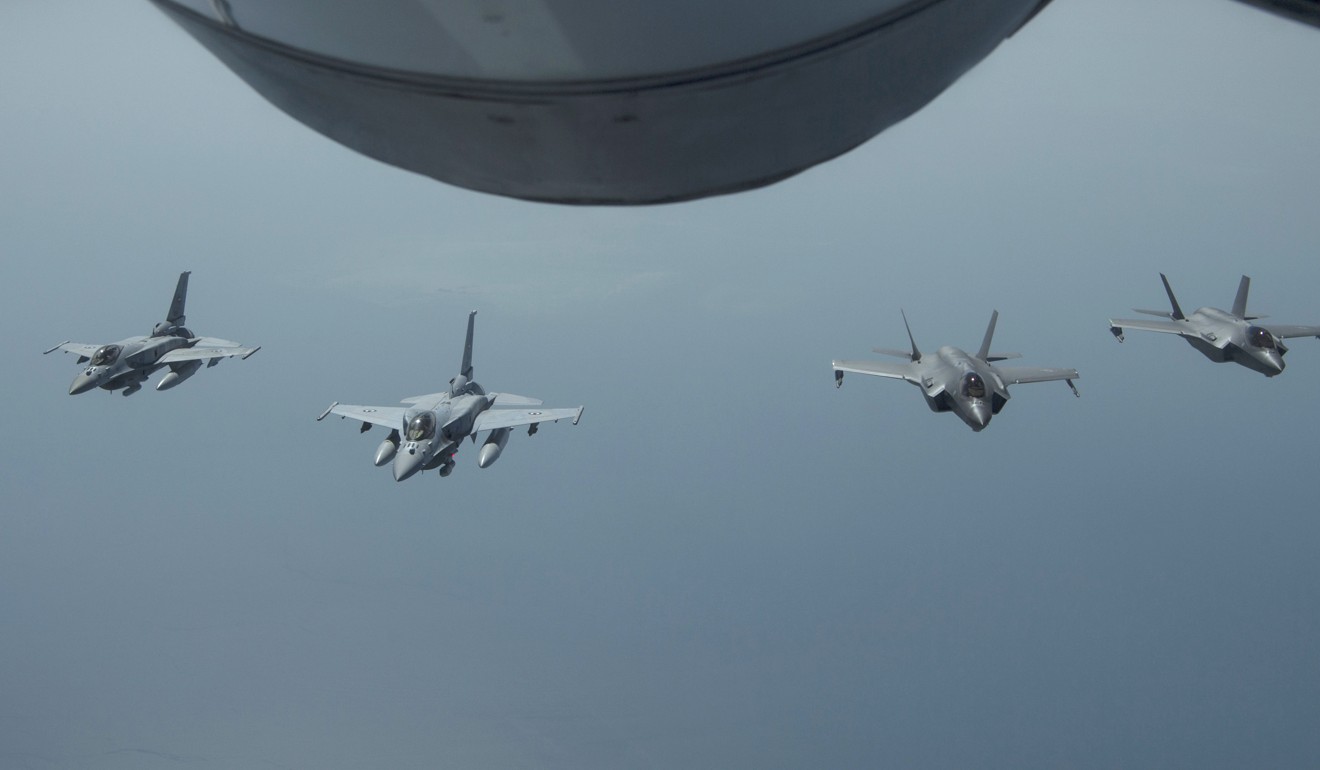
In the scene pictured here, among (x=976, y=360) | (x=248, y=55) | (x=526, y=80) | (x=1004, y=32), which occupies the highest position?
(x=976, y=360)

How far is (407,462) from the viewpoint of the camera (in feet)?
59.8

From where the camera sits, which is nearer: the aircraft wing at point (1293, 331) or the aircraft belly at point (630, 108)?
the aircraft belly at point (630, 108)

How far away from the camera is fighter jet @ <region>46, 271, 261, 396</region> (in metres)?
21.0

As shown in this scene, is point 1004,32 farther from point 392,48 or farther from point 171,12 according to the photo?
point 171,12

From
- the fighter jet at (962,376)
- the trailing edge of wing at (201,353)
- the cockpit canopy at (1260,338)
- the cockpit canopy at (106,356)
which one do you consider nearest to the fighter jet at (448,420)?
the trailing edge of wing at (201,353)

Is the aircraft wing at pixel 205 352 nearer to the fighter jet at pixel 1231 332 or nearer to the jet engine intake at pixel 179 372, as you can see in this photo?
the jet engine intake at pixel 179 372

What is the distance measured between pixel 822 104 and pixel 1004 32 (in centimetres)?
50

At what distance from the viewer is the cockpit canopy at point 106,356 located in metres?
21.0

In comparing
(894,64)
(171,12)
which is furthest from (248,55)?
(894,64)

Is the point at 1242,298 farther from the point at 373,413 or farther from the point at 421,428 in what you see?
the point at 373,413

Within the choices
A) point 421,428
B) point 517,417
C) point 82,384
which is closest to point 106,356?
point 82,384

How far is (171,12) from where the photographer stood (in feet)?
3.69

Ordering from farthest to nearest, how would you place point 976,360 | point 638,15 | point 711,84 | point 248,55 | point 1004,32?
point 976,360 → point 1004,32 → point 248,55 → point 711,84 → point 638,15

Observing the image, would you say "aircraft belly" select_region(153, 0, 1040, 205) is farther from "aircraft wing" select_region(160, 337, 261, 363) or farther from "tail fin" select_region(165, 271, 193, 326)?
"tail fin" select_region(165, 271, 193, 326)
